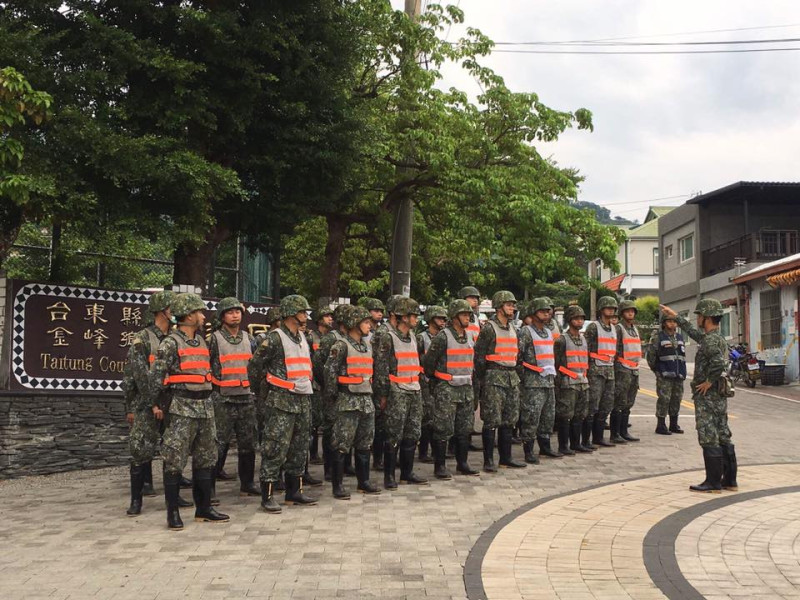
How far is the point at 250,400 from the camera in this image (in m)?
9.16

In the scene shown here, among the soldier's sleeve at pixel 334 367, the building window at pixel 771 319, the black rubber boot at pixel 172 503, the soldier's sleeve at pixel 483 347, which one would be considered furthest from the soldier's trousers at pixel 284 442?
the building window at pixel 771 319

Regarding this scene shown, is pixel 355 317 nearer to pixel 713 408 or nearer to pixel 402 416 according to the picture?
pixel 402 416

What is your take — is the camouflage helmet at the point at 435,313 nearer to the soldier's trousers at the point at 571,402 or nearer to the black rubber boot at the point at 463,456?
the black rubber boot at the point at 463,456

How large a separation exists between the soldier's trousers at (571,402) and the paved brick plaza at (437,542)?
1491 mm

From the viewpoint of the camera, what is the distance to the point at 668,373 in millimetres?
13781

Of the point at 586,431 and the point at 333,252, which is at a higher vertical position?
the point at 333,252

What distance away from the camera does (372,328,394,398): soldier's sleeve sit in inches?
376

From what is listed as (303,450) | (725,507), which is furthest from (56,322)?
(725,507)

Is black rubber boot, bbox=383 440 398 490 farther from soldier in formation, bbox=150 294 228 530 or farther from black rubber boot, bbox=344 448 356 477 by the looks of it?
soldier in formation, bbox=150 294 228 530

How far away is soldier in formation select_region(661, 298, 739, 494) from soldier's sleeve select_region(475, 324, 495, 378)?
2.62m

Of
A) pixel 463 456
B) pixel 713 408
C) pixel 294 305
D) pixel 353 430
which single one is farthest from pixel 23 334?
pixel 713 408

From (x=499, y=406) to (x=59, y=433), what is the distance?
5.56 m

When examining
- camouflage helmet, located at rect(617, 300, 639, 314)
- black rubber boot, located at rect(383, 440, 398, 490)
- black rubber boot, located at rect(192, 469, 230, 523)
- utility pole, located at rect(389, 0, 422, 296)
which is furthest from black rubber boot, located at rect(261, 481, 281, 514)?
utility pole, located at rect(389, 0, 422, 296)

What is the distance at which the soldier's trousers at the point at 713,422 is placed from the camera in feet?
29.4
